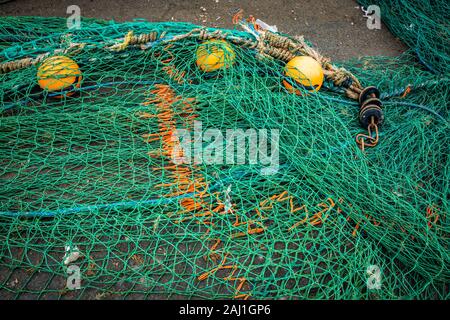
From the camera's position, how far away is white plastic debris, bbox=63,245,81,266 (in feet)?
9.11

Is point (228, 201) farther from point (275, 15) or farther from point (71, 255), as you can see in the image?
point (275, 15)

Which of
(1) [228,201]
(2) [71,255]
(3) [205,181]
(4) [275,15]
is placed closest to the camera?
(2) [71,255]

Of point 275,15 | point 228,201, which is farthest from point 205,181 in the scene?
point 275,15

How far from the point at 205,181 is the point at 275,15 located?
3.03 meters

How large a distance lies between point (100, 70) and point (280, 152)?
2.01 metres

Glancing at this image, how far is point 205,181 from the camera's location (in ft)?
10.4

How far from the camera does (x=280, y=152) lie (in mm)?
3264

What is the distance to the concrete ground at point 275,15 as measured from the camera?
4805 millimetres

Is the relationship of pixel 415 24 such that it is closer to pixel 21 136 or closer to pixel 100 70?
pixel 100 70

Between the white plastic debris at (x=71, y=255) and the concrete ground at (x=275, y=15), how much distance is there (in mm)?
3201

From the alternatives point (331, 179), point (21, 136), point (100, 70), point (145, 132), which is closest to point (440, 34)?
point (331, 179)

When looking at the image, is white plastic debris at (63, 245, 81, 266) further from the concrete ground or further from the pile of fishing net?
the concrete ground

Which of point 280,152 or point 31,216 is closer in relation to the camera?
point 31,216

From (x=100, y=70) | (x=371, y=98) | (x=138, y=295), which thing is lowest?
(x=138, y=295)
